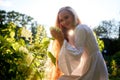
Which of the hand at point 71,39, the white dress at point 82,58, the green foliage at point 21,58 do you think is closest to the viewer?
the green foliage at point 21,58

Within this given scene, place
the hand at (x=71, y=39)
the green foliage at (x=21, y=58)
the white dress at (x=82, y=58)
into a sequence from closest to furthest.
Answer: the green foliage at (x=21, y=58), the white dress at (x=82, y=58), the hand at (x=71, y=39)

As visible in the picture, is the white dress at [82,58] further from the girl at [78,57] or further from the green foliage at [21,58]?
the green foliage at [21,58]

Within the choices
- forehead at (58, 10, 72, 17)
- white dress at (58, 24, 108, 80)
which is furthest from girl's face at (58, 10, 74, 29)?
white dress at (58, 24, 108, 80)

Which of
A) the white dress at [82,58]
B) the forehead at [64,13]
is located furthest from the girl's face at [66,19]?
the white dress at [82,58]

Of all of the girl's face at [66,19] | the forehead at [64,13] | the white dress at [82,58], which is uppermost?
the forehead at [64,13]

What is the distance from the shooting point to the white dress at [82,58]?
2.57 metres

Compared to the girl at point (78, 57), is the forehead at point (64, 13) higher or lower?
higher

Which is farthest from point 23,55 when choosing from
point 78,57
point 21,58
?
point 78,57

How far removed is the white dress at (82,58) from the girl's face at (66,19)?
0.43 feet

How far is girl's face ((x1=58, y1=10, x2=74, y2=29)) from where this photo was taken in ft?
9.14

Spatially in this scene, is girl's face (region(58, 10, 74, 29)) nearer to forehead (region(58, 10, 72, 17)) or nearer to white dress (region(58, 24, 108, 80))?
forehead (region(58, 10, 72, 17))

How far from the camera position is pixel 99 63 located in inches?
105

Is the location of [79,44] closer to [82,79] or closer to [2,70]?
[82,79]

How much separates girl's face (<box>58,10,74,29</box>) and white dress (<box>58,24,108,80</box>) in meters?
0.13
